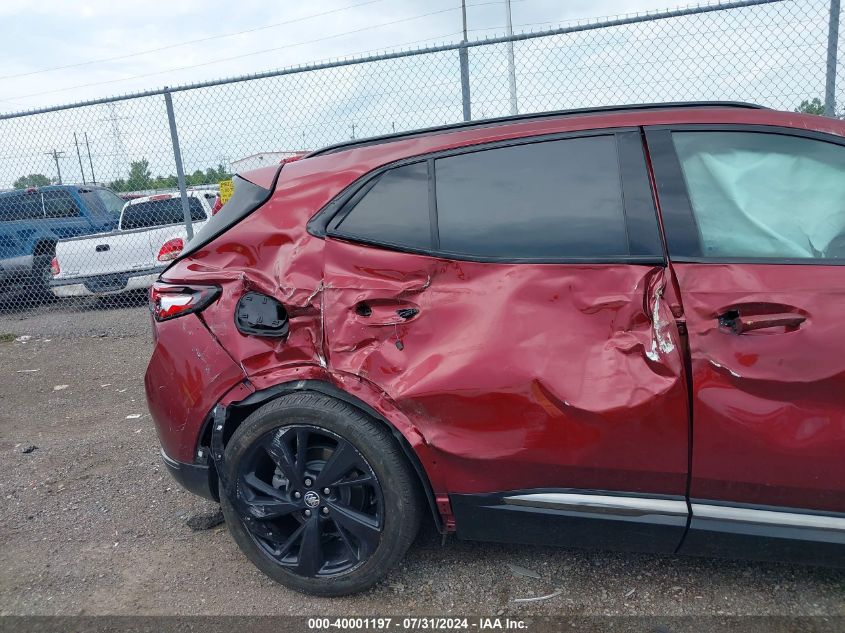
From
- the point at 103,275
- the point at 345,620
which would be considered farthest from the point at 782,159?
the point at 103,275

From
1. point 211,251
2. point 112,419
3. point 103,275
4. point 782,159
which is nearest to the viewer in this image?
point 782,159

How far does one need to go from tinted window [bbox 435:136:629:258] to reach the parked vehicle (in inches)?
330

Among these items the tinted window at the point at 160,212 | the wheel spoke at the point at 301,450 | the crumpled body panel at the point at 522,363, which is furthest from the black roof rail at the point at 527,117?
the tinted window at the point at 160,212

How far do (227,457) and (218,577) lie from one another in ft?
1.98

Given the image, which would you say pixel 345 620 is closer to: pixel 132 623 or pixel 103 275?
pixel 132 623

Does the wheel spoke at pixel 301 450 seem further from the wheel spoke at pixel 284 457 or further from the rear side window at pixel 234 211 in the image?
the rear side window at pixel 234 211

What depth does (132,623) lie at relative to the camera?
241 cm

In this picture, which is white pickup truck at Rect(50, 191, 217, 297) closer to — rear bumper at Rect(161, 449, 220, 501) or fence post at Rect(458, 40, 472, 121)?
fence post at Rect(458, 40, 472, 121)

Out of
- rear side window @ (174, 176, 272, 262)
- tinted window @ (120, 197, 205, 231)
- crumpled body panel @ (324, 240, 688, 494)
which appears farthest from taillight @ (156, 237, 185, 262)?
crumpled body panel @ (324, 240, 688, 494)

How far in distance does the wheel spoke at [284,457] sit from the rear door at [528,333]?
0.38 m

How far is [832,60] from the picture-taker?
14.3 feet

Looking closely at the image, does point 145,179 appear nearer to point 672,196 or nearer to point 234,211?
point 234,211

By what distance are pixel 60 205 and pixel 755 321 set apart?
9.83 metres

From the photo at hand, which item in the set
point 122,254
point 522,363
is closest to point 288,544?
point 522,363
